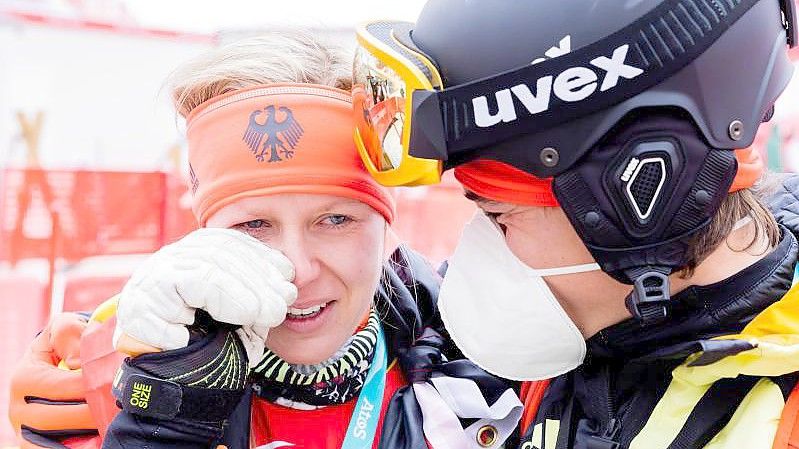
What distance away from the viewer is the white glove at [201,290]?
1879mm

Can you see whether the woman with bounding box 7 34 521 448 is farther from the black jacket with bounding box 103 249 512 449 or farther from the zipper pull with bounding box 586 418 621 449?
the zipper pull with bounding box 586 418 621 449

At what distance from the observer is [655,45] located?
1.60 meters

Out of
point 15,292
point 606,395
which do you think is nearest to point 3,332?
point 15,292

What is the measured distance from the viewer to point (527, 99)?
1.67 m

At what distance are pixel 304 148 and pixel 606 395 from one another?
917mm

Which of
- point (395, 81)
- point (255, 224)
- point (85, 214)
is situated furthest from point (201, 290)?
point (85, 214)

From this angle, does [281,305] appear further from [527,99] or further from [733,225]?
[733,225]

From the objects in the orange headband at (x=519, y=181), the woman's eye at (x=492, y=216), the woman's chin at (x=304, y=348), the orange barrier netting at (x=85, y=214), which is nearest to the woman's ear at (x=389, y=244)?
the woman's chin at (x=304, y=348)

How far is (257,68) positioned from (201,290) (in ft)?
2.14

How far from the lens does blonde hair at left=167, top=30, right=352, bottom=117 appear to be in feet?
7.34

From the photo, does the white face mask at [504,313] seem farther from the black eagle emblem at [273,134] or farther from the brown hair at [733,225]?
the black eagle emblem at [273,134]

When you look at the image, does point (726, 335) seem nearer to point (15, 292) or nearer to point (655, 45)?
point (655, 45)

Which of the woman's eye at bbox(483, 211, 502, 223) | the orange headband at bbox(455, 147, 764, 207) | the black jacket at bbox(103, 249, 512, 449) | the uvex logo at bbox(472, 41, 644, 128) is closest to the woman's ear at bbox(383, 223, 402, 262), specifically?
the black jacket at bbox(103, 249, 512, 449)

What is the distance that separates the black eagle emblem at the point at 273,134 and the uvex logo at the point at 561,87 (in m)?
0.60
